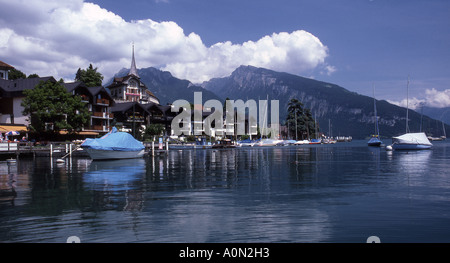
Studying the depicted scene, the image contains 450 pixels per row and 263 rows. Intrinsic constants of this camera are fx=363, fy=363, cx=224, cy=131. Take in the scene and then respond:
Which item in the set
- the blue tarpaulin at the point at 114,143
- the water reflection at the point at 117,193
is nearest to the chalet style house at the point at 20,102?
the blue tarpaulin at the point at 114,143

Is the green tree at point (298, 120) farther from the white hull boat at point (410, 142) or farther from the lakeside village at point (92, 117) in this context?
the white hull boat at point (410, 142)

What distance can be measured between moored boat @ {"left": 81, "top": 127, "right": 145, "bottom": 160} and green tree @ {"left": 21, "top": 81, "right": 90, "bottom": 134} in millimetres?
21706

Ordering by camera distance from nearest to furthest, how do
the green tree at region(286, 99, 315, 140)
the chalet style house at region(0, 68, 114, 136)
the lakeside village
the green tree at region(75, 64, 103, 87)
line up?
the lakeside village
the chalet style house at region(0, 68, 114, 136)
the green tree at region(75, 64, 103, 87)
the green tree at region(286, 99, 315, 140)

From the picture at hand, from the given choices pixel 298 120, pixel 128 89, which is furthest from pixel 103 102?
pixel 298 120

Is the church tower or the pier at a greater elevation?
the church tower

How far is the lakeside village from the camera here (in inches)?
2514

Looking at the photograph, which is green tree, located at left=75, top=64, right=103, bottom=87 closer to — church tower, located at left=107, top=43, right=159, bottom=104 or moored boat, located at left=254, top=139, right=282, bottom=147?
church tower, located at left=107, top=43, right=159, bottom=104

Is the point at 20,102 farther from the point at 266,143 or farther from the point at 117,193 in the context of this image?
the point at 266,143

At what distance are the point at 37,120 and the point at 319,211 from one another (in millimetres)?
65813

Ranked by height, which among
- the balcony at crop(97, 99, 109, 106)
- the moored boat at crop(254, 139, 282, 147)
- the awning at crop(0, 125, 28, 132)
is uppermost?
the balcony at crop(97, 99, 109, 106)

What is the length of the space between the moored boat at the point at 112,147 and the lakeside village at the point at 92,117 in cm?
186

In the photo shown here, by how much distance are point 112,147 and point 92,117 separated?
45.5 metres

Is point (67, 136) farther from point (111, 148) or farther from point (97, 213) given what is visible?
point (97, 213)

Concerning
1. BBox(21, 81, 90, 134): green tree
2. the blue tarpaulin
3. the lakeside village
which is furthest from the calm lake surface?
BBox(21, 81, 90, 134): green tree
